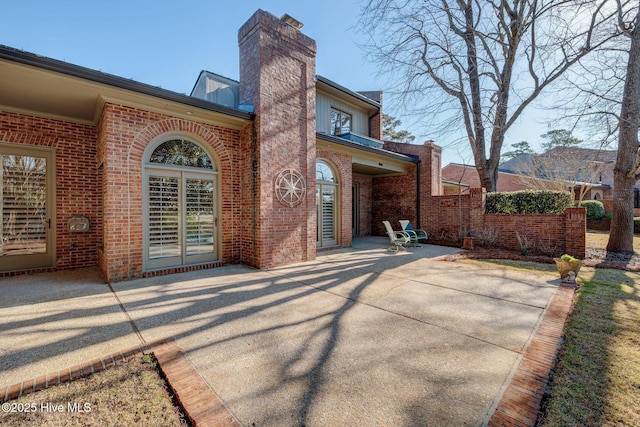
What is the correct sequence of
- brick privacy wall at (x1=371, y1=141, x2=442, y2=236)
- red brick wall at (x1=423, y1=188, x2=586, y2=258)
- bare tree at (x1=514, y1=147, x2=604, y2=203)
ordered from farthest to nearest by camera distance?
bare tree at (x1=514, y1=147, x2=604, y2=203) → brick privacy wall at (x1=371, y1=141, x2=442, y2=236) → red brick wall at (x1=423, y1=188, x2=586, y2=258)

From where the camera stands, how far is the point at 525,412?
70.7 inches

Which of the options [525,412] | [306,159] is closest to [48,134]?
[306,159]

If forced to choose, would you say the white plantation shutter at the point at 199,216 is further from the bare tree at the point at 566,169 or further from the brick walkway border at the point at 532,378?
the bare tree at the point at 566,169

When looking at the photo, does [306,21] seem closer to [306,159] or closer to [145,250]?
[306,159]

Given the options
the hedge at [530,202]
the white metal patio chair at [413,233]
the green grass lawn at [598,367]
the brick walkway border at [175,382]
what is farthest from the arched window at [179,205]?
the hedge at [530,202]

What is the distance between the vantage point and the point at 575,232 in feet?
24.7

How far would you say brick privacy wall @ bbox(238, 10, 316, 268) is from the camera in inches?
237

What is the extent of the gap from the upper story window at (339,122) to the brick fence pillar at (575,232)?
843 centimetres

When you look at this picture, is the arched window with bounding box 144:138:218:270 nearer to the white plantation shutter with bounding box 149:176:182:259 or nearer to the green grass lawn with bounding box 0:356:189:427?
the white plantation shutter with bounding box 149:176:182:259

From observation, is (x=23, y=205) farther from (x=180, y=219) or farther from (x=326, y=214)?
(x=326, y=214)

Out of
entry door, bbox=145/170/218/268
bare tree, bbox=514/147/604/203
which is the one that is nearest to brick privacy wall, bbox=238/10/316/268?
entry door, bbox=145/170/218/268

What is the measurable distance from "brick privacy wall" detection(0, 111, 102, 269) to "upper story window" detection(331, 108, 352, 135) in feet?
27.8

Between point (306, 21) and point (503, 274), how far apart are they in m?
7.68

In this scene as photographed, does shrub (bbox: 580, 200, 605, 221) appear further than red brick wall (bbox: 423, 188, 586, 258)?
Yes
